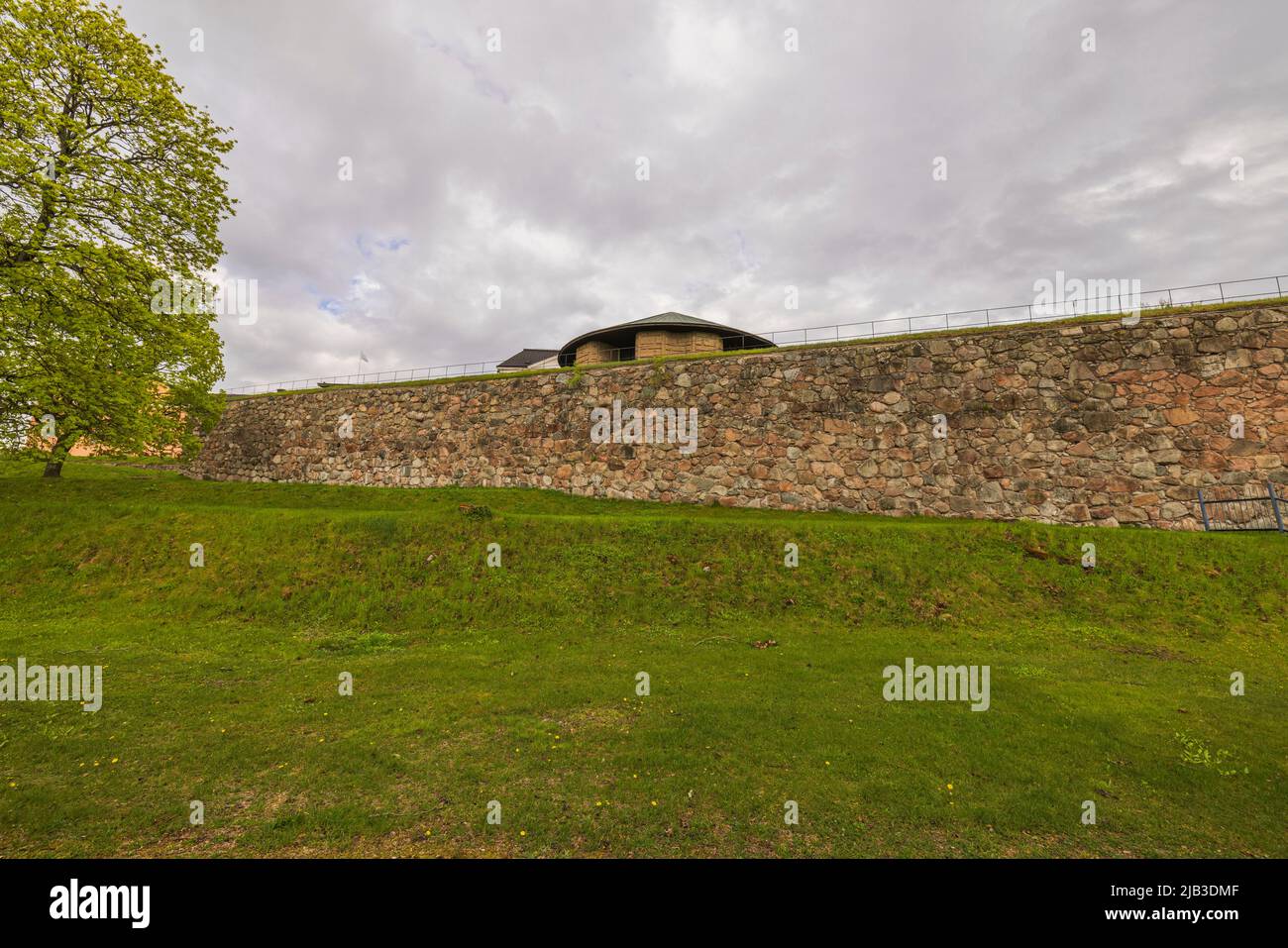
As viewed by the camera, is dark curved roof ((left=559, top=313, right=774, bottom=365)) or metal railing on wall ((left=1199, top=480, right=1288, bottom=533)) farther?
dark curved roof ((left=559, top=313, right=774, bottom=365))

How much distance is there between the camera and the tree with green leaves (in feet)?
47.4

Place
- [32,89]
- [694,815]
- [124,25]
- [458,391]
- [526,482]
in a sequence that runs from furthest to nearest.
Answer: [458,391] → [526,482] → [124,25] → [32,89] → [694,815]

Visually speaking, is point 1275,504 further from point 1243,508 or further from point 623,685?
point 623,685

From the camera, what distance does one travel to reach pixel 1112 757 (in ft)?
23.1

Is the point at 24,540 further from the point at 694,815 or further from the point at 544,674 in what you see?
the point at 694,815

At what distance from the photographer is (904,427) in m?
23.0

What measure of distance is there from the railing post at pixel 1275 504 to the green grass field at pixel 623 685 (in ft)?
6.66

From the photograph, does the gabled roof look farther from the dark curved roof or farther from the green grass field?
the green grass field

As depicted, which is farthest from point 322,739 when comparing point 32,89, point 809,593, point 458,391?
point 458,391

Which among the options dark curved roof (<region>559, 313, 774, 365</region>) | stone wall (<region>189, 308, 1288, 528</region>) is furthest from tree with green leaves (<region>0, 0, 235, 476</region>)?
dark curved roof (<region>559, 313, 774, 365</region>)

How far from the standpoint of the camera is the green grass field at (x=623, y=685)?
551cm

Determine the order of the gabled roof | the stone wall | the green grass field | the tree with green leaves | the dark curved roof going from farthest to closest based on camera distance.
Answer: the gabled roof < the dark curved roof < the stone wall < the tree with green leaves < the green grass field

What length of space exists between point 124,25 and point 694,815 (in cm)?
2612

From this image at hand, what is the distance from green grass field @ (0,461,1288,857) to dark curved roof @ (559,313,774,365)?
2153cm
